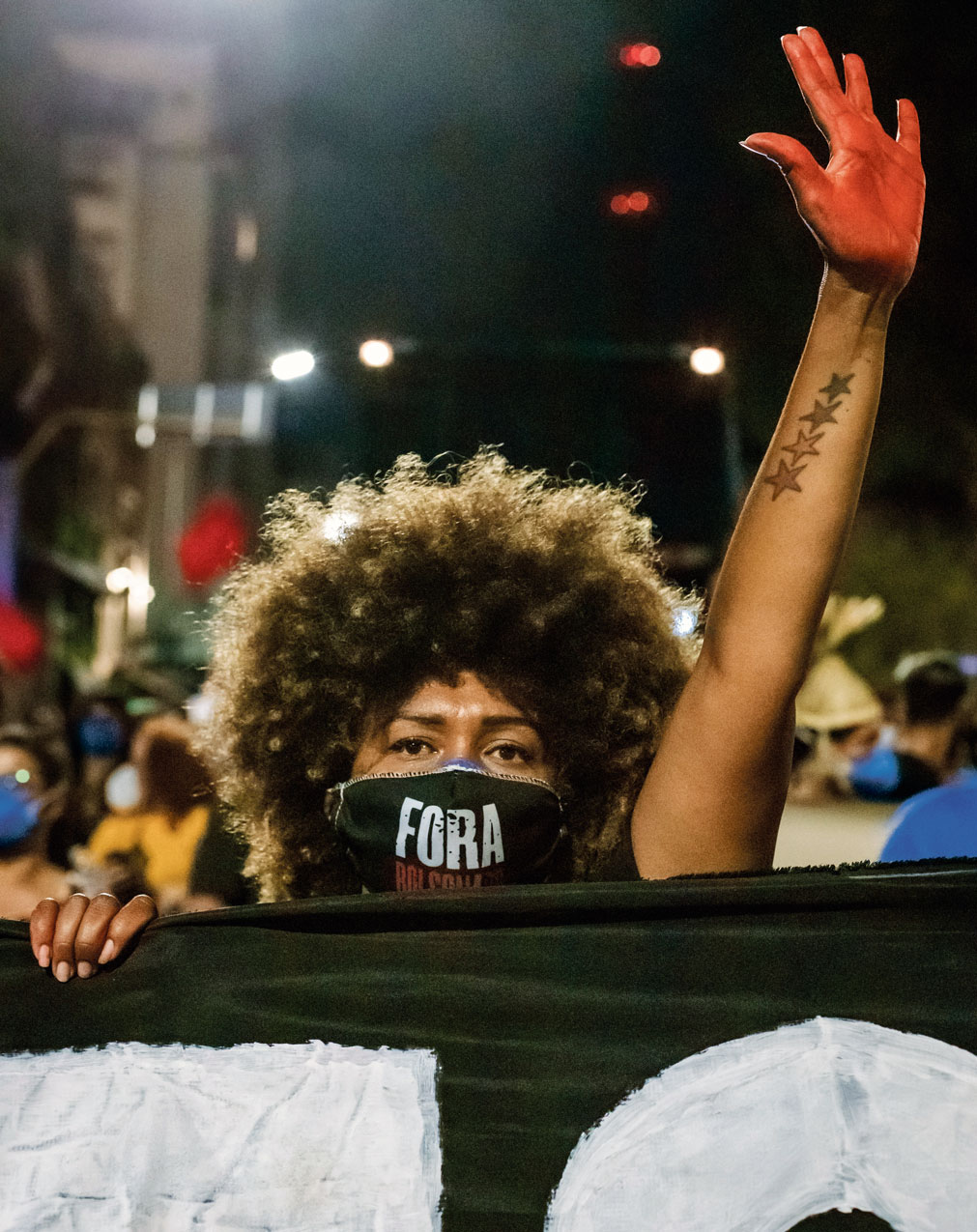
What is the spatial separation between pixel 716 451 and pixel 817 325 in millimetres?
8828

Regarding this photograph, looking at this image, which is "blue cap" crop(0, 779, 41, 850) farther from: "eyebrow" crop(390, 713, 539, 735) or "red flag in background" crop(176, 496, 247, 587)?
"red flag in background" crop(176, 496, 247, 587)

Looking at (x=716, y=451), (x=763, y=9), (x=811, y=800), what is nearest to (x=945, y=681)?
(x=716, y=451)

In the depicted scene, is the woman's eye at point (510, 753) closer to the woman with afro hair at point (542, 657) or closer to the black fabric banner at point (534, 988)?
the woman with afro hair at point (542, 657)

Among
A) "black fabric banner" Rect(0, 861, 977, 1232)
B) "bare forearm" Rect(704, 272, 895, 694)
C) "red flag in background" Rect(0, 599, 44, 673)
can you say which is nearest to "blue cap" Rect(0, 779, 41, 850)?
"black fabric banner" Rect(0, 861, 977, 1232)

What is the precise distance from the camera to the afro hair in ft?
8.55

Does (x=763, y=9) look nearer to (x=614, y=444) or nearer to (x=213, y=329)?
(x=614, y=444)

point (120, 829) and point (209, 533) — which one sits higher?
point (209, 533)

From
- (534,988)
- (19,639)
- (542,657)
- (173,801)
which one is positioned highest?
(19,639)

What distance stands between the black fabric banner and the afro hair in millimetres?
→ 741

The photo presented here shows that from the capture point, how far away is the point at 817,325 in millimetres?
1928

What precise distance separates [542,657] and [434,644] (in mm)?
252

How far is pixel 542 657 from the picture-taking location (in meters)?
2.66

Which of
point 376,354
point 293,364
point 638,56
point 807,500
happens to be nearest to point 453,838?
point 807,500

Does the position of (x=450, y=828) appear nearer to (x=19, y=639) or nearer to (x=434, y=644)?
(x=434, y=644)
